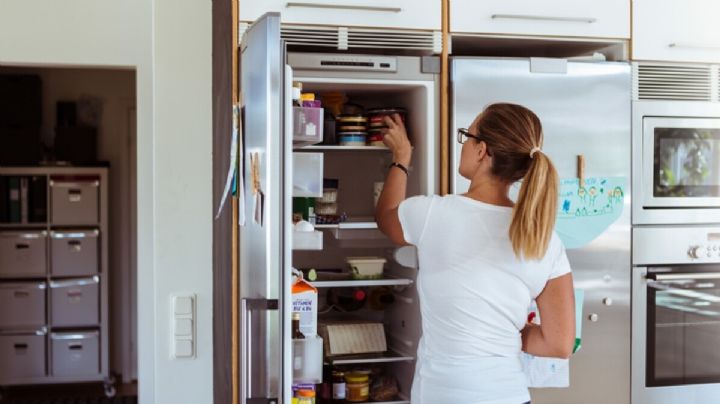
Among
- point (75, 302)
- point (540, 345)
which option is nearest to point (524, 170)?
point (540, 345)

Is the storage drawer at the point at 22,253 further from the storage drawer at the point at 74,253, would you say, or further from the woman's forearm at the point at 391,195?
the woman's forearm at the point at 391,195

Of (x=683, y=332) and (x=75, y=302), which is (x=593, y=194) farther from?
(x=75, y=302)

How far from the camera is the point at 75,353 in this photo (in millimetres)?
6945

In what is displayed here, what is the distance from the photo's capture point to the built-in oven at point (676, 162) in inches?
131

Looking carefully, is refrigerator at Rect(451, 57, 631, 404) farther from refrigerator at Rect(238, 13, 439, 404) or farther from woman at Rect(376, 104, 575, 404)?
woman at Rect(376, 104, 575, 404)

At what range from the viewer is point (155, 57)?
3443 mm

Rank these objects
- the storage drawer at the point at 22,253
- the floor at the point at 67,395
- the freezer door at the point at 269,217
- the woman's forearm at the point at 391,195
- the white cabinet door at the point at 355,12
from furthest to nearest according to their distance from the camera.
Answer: the storage drawer at the point at 22,253 < the floor at the point at 67,395 < the white cabinet door at the point at 355,12 < the woman's forearm at the point at 391,195 < the freezer door at the point at 269,217

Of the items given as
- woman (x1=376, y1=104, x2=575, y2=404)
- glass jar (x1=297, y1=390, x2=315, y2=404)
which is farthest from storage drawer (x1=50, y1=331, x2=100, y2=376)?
woman (x1=376, y1=104, x2=575, y2=404)

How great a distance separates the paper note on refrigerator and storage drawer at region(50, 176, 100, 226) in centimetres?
457

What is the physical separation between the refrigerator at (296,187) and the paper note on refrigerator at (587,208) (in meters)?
0.50

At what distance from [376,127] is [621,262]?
3.36 feet

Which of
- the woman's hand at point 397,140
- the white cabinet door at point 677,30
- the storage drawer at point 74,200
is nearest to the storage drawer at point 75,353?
the storage drawer at point 74,200

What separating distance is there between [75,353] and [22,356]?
39 centimetres

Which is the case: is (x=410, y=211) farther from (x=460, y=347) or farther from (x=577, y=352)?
(x=577, y=352)
